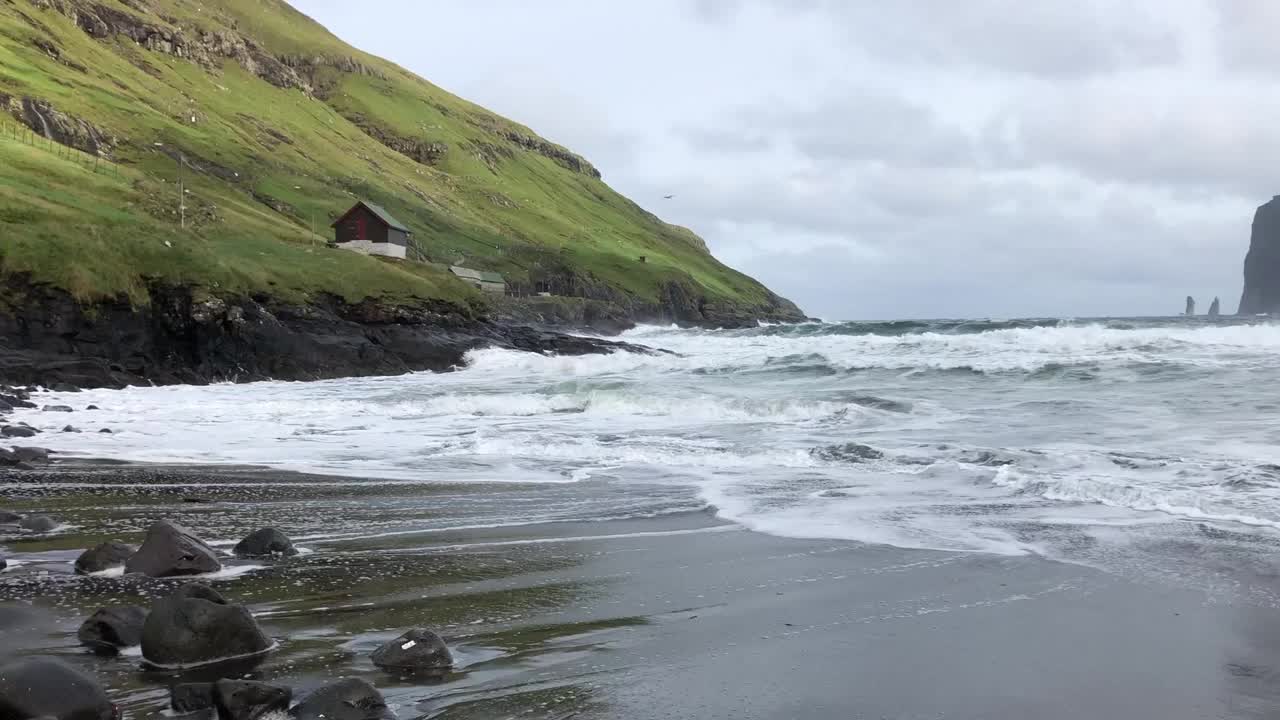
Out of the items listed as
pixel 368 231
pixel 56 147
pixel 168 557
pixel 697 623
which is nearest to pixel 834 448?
pixel 697 623

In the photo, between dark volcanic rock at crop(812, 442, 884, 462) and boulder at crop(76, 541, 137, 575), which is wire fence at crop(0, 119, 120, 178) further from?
boulder at crop(76, 541, 137, 575)

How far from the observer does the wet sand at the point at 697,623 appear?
5645mm

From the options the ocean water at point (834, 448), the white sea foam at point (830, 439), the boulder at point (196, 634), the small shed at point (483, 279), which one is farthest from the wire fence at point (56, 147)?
the boulder at point (196, 634)

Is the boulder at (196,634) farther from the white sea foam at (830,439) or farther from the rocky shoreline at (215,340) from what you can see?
the rocky shoreline at (215,340)

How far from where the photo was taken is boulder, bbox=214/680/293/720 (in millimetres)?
4902

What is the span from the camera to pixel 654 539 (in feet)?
34.7

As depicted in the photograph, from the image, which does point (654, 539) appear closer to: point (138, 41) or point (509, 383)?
point (509, 383)

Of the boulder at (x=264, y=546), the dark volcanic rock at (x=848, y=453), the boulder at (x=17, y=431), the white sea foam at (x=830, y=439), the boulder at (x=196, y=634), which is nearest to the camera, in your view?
the boulder at (x=196, y=634)

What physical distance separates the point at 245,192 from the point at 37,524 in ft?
332

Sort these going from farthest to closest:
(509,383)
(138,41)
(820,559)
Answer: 1. (138,41)
2. (509,383)
3. (820,559)

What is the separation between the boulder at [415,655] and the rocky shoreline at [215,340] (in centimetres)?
3434

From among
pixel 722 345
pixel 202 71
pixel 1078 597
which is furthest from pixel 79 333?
pixel 202 71

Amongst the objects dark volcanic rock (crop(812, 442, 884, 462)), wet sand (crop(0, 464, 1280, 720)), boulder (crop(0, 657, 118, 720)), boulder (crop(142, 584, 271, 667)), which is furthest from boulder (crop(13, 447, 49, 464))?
dark volcanic rock (crop(812, 442, 884, 462))

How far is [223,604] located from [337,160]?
145570mm
